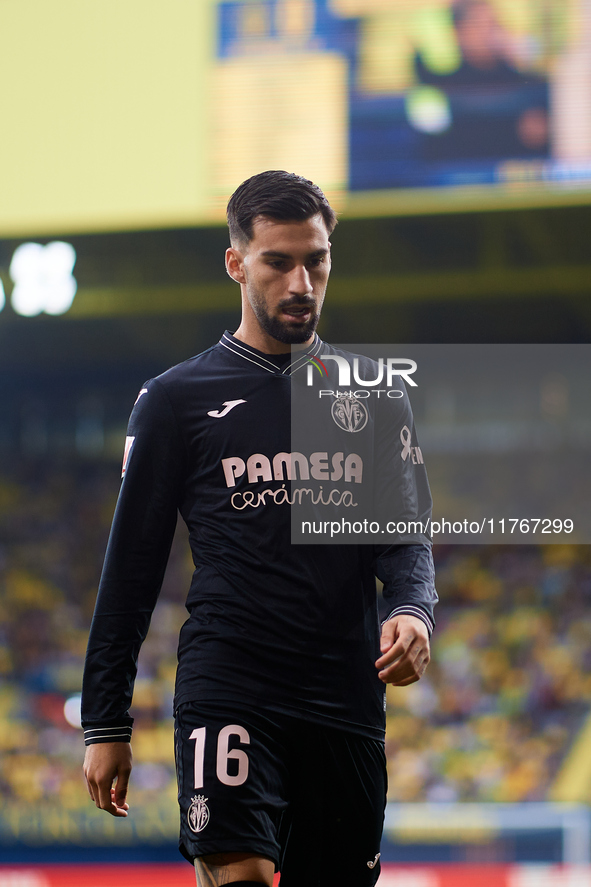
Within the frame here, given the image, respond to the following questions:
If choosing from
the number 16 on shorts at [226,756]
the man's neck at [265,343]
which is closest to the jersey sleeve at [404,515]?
the man's neck at [265,343]

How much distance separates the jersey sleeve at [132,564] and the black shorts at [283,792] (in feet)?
0.50

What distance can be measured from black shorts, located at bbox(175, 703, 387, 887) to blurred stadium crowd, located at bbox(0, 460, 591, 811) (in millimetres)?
6155

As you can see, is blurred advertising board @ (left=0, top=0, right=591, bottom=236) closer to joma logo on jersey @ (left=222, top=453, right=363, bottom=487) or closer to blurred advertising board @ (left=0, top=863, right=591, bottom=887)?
blurred advertising board @ (left=0, top=863, right=591, bottom=887)

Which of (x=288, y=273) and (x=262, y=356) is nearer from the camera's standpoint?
(x=288, y=273)

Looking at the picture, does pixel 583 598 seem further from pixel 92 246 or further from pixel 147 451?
pixel 147 451

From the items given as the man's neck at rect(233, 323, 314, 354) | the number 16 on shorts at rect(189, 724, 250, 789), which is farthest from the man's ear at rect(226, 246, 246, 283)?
the number 16 on shorts at rect(189, 724, 250, 789)

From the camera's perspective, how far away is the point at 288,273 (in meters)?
2.12

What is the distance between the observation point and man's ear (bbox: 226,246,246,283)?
220 cm

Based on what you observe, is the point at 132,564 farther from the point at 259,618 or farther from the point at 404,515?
the point at 404,515

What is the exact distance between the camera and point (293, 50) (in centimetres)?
716

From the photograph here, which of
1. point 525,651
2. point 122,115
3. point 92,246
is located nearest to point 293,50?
point 122,115

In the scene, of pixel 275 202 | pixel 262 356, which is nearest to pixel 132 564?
pixel 262 356

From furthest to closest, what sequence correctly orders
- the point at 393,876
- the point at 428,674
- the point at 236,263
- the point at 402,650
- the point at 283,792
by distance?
the point at 428,674 → the point at 393,876 → the point at 236,263 → the point at 283,792 → the point at 402,650

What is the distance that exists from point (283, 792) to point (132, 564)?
55 cm
